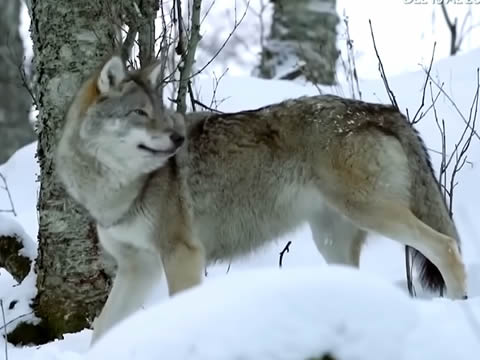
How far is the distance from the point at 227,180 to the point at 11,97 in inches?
285

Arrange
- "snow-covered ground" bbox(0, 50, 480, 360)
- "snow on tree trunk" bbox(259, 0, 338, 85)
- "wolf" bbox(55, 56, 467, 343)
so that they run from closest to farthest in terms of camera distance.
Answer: "snow-covered ground" bbox(0, 50, 480, 360) → "wolf" bbox(55, 56, 467, 343) → "snow on tree trunk" bbox(259, 0, 338, 85)

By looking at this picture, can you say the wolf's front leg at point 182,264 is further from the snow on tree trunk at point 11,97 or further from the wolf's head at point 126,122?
the snow on tree trunk at point 11,97

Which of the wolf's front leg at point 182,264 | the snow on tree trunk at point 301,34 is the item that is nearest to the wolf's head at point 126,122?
the wolf's front leg at point 182,264

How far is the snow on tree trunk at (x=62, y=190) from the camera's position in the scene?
525 centimetres

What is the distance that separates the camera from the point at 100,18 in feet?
17.3

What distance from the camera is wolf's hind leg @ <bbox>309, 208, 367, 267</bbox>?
16.0ft

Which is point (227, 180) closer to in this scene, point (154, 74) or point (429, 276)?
point (154, 74)

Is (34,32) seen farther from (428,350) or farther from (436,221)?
(428,350)

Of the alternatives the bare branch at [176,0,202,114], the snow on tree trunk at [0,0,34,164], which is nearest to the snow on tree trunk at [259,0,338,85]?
the snow on tree trunk at [0,0,34,164]

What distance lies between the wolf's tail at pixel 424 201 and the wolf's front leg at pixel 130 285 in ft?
4.61

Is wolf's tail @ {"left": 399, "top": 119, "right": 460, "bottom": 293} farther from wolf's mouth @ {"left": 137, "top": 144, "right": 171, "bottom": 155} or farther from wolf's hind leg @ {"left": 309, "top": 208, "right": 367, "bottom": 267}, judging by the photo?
wolf's mouth @ {"left": 137, "top": 144, "right": 171, "bottom": 155}

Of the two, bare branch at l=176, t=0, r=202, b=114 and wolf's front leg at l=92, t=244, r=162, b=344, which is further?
bare branch at l=176, t=0, r=202, b=114

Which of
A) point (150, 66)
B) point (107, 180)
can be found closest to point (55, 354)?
point (107, 180)

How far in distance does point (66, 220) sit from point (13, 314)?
669mm
